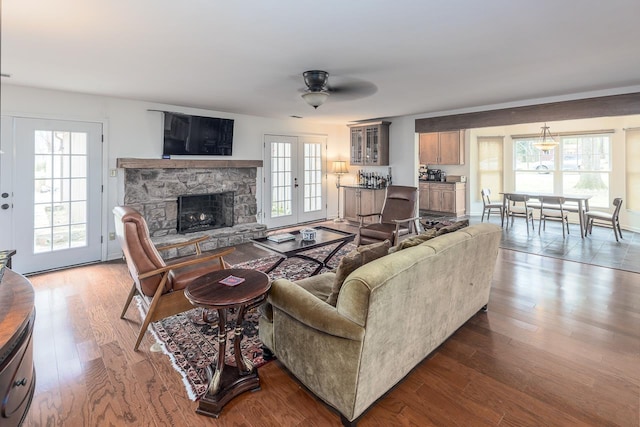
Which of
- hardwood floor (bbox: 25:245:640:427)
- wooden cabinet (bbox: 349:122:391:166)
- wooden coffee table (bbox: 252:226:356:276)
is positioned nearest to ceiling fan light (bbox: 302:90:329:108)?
wooden coffee table (bbox: 252:226:356:276)

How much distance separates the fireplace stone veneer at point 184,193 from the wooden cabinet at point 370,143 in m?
2.37

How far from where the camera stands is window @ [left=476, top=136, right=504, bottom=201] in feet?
29.0

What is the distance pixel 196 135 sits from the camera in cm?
570

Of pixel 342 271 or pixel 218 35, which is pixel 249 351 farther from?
pixel 218 35

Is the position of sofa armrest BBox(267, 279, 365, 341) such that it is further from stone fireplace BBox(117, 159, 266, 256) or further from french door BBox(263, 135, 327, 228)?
french door BBox(263, 135, 327, 228)

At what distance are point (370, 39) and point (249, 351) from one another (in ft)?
8.54

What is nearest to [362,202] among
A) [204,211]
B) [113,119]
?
[204,211]

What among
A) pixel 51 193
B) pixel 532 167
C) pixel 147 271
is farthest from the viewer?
pixel 532 167

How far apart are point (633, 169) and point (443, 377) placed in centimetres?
744

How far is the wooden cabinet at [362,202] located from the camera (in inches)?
285

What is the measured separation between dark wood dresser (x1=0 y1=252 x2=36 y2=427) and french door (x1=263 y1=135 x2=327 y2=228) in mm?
5461

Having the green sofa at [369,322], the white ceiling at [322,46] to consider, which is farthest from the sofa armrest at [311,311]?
the white ceiling at [322,46]

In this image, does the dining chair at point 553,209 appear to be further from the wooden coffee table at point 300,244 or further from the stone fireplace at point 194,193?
the stone fireplace at point 194,193

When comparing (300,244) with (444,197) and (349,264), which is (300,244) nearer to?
(349,264)
